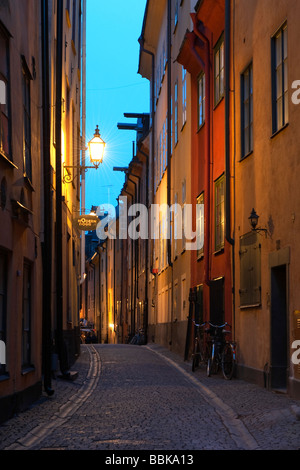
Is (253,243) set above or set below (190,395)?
above

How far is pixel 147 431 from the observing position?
355 inches

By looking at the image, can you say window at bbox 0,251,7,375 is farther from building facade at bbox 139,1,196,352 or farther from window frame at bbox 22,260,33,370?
building facade at bbox 139,1,196,352

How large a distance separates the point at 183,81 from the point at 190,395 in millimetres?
13955

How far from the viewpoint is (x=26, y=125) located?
1268 cm

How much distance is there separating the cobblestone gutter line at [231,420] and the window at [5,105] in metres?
4.29

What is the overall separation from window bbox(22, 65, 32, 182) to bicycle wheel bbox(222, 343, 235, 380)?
550 centimetres

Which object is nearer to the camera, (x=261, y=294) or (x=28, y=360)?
(x=28, y=360)

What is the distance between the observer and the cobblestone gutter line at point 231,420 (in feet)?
27.1

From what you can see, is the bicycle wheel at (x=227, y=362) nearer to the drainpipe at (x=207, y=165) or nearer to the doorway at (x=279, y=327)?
the doorway at (x=279, y=327)

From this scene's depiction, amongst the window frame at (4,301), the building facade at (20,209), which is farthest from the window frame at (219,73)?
the window frame at (4,301)

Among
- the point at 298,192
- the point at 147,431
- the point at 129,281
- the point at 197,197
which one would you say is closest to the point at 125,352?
the point at 197,197

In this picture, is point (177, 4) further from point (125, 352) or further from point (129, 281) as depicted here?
point (129, 281)

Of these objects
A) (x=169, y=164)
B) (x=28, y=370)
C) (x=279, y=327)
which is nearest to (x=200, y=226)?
(x=169, y=164)

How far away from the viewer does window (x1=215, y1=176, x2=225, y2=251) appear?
18.3m
